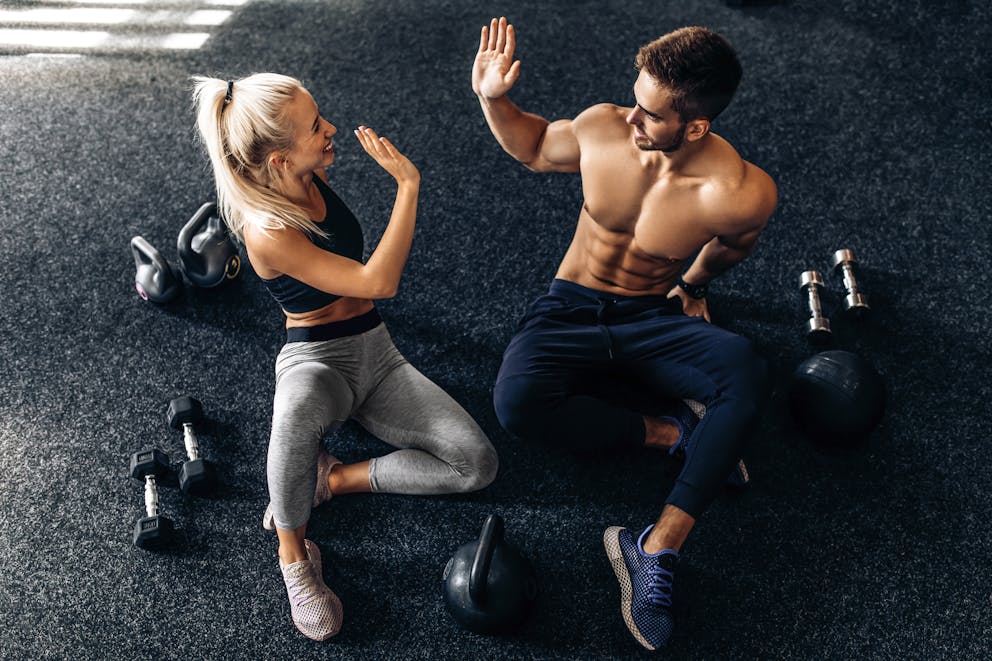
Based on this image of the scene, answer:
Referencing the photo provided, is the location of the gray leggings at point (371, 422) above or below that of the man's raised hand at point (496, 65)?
below

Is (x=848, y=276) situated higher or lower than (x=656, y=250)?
lower

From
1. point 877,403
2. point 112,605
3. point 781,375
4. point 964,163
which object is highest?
point 964,163

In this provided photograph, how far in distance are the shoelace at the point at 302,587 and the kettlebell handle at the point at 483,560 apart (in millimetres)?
339

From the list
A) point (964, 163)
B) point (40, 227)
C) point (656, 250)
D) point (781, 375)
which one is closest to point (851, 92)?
point (964, 163)

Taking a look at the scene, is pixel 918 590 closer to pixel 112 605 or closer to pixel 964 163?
pixel 964 163

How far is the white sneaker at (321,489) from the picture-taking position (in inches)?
69.5

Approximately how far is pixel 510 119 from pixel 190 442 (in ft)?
3.26

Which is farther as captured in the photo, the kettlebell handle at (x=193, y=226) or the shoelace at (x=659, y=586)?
the kettlebell handle at (x=193, y=226)

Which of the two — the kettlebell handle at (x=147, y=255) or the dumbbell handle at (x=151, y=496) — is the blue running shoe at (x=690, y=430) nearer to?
the dumbbell handle at (x=151, y=496)

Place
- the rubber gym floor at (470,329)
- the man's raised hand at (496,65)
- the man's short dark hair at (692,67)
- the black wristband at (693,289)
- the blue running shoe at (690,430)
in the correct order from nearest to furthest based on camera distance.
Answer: the man's short dark hair at (692,67), the man's raised hand at (496,65), the rubber gym floor at (470,329), the blue running shoe at (690,430), the black wristband at (693,289)

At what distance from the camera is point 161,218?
88.3 inches

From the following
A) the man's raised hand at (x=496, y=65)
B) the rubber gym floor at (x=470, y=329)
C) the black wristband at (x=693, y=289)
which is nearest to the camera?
the man's raised hand at (x=496, y=65)

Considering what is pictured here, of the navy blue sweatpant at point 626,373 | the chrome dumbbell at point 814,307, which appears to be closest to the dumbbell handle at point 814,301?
the chrome dumbbell at point 814,307

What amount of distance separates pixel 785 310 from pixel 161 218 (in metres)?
1.66
